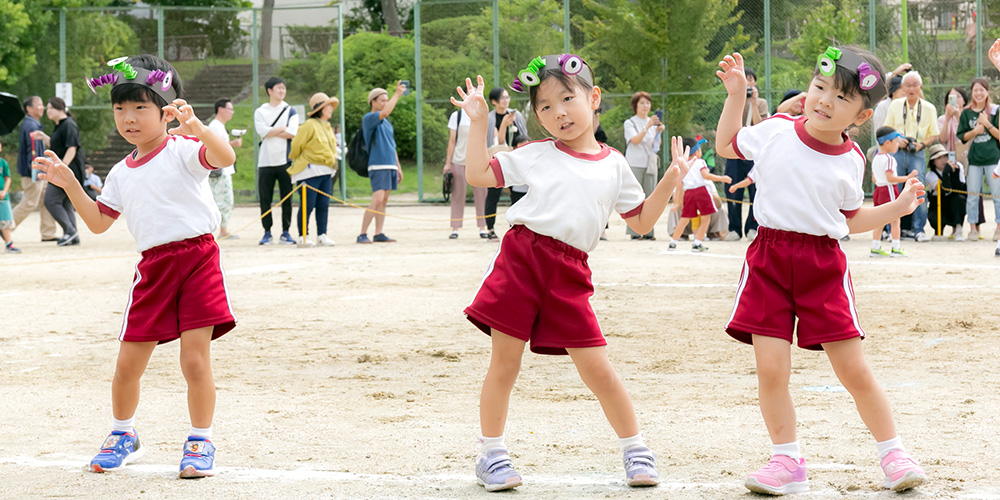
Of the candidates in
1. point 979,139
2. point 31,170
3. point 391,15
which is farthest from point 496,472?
point 391,15

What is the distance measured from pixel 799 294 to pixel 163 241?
249 cm

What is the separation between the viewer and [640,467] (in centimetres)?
407

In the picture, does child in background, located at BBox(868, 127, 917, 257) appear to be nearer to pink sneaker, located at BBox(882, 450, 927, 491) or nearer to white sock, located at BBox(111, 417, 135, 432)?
pink sneaker, located at BBox(882, 450, 927, 491)

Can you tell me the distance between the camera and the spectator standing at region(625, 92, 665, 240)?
48.4 feet

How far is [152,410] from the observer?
556cm

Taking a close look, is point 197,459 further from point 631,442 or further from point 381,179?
point 381,179

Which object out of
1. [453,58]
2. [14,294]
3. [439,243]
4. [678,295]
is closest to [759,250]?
[678,295]

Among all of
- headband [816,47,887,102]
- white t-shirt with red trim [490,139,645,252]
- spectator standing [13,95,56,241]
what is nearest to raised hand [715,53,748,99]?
headband [816,47,887,102]

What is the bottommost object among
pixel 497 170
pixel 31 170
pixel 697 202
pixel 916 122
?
pixel 697 202

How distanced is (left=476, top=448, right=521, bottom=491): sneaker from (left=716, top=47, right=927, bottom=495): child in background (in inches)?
34.5

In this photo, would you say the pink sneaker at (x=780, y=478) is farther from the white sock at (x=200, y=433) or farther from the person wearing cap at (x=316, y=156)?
the person wearing cap at (x=316, y=156)

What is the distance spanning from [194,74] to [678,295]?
1774 centimetres

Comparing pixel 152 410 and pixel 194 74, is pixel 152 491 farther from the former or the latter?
pixel 194 74

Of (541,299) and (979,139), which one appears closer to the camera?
(541,299)
